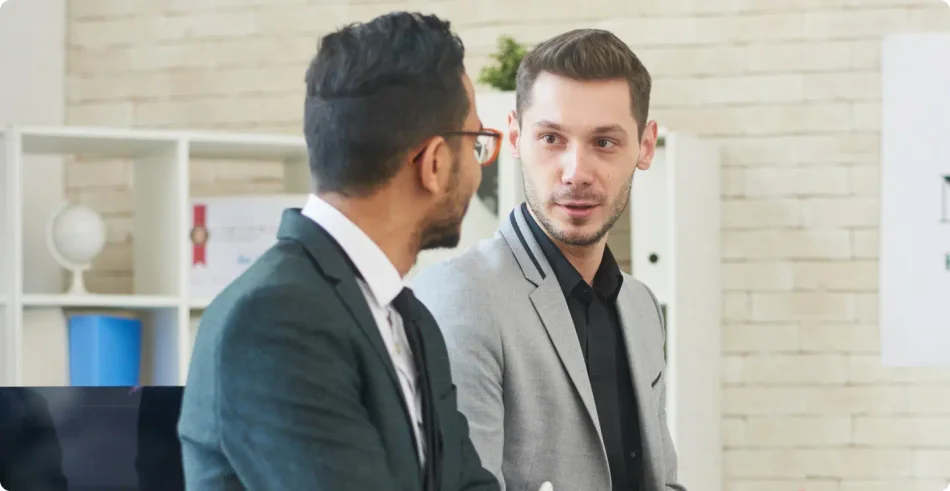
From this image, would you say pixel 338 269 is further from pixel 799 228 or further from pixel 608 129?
pixel 799 228

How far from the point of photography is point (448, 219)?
1.16 meters

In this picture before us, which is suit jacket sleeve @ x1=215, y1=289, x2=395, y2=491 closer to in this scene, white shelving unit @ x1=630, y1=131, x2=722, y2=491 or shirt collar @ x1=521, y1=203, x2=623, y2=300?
shirt collar @ x1=521, y1=203, x2=623, y2=300

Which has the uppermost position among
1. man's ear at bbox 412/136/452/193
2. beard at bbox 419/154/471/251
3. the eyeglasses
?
the eyeglasses

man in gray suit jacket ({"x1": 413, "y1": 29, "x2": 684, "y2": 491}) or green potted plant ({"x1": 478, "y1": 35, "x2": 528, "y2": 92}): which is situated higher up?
green potted plant ({"x1": 478, "y1": 35, "x2": 528, "y2": 92})

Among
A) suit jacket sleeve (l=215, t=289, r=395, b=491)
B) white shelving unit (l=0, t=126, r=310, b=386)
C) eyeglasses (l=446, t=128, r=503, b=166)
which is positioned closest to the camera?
suit jacket sleeve (l=215, t=289, r=395, b=491)

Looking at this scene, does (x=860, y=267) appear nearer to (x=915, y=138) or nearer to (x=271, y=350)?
(x=915, y=138)

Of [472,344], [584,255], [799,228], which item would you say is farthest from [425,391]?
[799,228]

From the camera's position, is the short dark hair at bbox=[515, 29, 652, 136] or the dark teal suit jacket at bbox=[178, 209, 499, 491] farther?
the short dark hair at bbox=[515, 29, 652, 136]

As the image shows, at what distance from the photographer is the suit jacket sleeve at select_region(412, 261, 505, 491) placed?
1.46 meters

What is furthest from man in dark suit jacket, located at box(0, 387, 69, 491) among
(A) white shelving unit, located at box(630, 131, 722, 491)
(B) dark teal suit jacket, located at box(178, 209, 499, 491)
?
(A) white shelving unit, located at box(630, 131, 722, 491)

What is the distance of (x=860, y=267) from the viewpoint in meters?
3.57

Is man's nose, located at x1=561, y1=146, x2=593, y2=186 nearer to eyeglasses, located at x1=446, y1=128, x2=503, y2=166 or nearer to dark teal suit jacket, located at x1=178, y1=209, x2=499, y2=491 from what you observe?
eyeglasses, located at x1=446, y1=128, x2=503, y2=166

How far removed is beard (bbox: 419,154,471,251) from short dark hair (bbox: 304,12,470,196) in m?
0.06

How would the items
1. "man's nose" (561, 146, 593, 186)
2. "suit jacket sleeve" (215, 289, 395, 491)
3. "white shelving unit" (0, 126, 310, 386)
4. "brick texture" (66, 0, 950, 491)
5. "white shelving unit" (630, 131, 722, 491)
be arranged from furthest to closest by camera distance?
"brick texture" (66, 0, 950, 491)
"white shelving unit" (630, 131, 722, 491)
"white shelving unit" (0, 126, 310, 386)
"man's nose" (561, 146, 593, 186)
"suit jacket sleeve" (215, 289, 395, 491)
